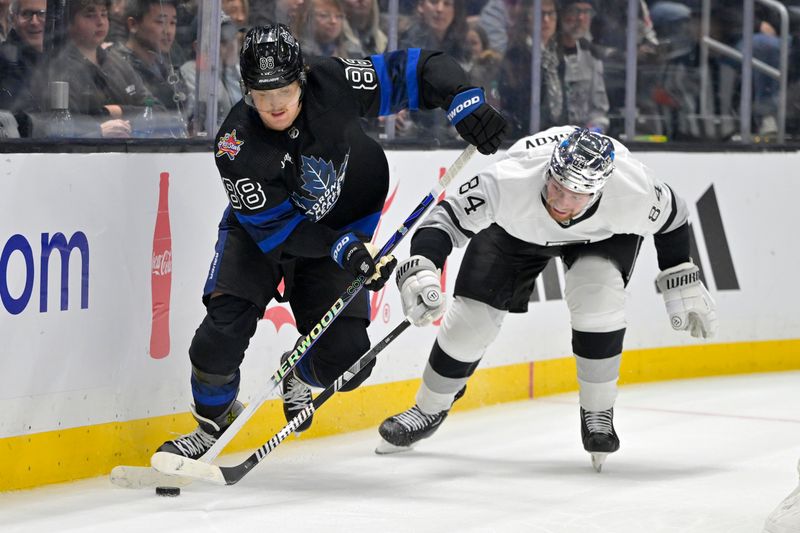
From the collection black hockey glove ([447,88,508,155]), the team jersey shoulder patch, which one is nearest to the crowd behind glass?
the team jersey shoulder patch

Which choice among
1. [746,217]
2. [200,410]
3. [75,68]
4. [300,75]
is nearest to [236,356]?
[200,410]

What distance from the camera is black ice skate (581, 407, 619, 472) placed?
13.3 feet

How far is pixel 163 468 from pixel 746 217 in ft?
12.0

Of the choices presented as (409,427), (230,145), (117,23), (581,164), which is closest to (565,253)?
(581,164)

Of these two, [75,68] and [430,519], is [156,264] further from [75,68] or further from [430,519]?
[430,519]

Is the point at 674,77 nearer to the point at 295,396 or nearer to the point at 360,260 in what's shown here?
the point at 295,396

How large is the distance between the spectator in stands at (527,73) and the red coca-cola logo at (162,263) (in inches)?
81.6

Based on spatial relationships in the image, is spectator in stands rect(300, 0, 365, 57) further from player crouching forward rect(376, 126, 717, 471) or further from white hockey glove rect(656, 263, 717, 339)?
white hockey glove rect(656, 263, 717, 339)

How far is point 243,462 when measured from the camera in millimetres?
3727

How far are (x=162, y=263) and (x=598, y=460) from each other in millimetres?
1453

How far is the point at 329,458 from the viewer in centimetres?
432

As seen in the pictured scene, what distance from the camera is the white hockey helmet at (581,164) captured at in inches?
145

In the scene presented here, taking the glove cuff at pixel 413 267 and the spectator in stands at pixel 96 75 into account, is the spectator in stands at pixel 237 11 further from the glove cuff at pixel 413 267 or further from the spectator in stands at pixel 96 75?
the glove cuff at pixel 413 267

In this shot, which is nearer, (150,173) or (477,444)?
(150,173)
